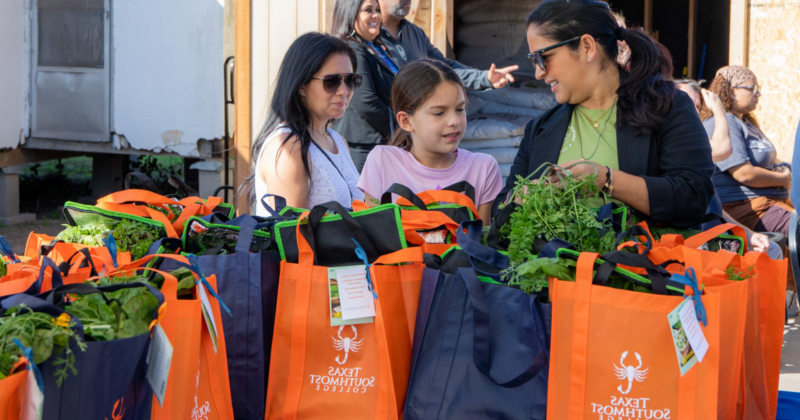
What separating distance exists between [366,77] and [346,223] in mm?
1929

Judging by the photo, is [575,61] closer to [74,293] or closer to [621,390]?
[621,390]

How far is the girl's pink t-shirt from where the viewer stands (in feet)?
8.61

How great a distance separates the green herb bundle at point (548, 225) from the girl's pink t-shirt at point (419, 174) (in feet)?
2.79

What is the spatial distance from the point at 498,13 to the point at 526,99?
3.86 feet

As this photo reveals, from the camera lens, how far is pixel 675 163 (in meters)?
2.08

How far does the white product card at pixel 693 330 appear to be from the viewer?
141 centimetres

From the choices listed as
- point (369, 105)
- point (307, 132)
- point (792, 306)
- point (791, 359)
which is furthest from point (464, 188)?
point (792, 306)

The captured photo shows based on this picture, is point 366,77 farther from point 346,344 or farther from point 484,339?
point 484,339

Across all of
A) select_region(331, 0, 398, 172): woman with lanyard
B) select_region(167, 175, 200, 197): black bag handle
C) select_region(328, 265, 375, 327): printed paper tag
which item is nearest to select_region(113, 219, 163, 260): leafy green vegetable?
select_region(167, 175, 200, 197): black bag handle

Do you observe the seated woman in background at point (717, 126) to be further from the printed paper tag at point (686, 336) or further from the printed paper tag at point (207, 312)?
the printed paper tag at point (207, 312)

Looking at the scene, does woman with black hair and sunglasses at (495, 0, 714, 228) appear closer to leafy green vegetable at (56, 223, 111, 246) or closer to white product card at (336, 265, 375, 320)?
white product card at (336, 265, 375, 320)

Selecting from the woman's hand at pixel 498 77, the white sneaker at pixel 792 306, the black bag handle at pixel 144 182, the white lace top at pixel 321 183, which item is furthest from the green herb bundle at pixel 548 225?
the white sneaker at pixel 792 306

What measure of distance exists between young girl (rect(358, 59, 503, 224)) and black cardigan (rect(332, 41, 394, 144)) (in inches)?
36.1

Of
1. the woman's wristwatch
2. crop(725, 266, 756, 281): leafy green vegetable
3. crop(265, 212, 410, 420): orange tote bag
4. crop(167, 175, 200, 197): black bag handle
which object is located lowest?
crop(265, 212, 410, 420): orange tote bag
